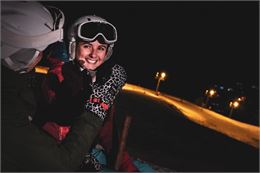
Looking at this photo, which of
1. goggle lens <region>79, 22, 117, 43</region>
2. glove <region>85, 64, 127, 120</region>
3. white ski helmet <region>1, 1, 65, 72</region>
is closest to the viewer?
white ski helmet <region>1, 1, 65, 72</region>

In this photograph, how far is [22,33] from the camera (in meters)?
1.79

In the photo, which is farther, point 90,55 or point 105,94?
point 90,55

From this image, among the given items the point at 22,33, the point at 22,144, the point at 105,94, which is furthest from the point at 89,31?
the point at 22,144

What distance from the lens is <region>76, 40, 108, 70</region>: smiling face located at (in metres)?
3.71

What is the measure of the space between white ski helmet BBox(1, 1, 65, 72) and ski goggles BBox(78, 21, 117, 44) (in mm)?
1618

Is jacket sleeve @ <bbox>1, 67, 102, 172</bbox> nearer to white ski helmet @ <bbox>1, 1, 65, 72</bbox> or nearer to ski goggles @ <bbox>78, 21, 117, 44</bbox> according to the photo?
white ski helmet @ <bbox>1, 1, 65, 72</bbox>

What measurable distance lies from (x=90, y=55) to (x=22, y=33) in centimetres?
194

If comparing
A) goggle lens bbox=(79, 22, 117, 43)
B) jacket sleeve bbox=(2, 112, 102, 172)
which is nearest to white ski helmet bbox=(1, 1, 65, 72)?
jacket sleeve bbox=(2, 112, 102, 172)

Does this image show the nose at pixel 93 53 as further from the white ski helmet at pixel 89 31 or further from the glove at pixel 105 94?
the glove at pixel 105 94

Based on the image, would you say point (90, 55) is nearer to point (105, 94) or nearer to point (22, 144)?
point (105, 94)

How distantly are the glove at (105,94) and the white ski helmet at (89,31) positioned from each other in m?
0.90

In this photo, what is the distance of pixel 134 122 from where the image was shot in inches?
519

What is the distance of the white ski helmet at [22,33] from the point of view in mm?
1767

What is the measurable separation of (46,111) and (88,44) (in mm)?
1384
